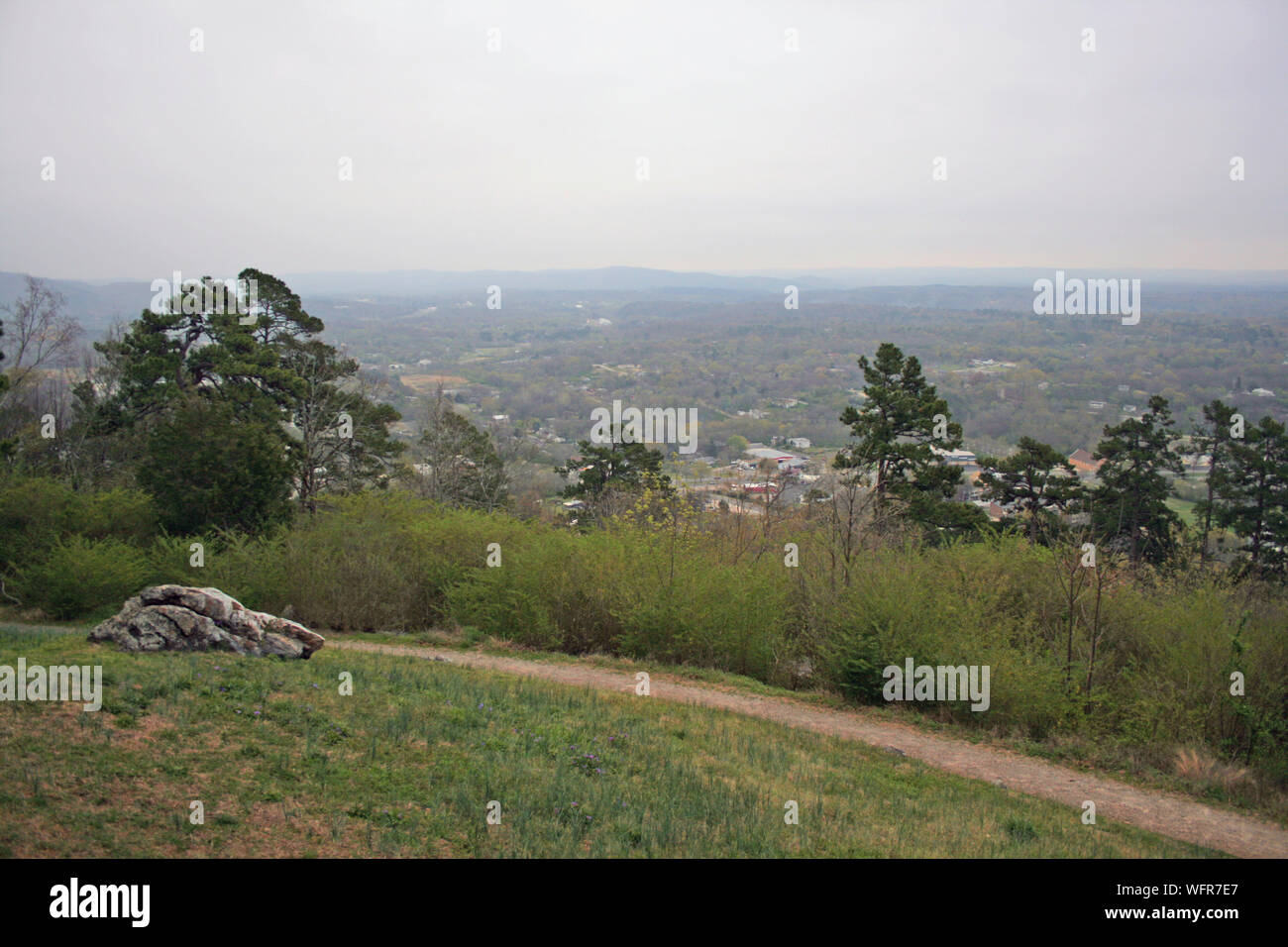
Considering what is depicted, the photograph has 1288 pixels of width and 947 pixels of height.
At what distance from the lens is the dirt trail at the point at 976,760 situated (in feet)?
30.0

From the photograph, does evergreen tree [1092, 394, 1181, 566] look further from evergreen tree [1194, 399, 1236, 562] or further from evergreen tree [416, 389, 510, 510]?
evergreen tree [416, 389, 510, 510]

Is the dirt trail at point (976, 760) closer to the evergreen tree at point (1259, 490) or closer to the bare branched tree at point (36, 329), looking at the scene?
the evergreen tree at point (1259, 490)

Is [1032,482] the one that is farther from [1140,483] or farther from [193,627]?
[193,627]

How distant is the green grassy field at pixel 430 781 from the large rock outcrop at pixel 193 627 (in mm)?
468

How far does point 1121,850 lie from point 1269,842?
240 cm

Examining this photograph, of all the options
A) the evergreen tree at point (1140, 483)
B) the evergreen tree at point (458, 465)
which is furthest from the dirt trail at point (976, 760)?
the evergreen tree at point (1140, 483)

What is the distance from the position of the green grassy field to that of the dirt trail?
71 centimetres

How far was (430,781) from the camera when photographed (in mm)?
7492

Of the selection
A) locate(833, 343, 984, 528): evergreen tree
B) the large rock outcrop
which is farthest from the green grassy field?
locate(833, 343, 984, 528): evergreen tree

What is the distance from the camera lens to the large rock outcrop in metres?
10.6

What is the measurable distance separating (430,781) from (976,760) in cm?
770

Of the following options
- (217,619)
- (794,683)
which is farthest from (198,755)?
(794,683)

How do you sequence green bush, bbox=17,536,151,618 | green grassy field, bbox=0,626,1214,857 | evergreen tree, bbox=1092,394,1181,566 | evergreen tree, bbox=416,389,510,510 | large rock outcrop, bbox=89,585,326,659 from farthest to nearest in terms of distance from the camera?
evergreen tree, bbox=416,389,510,510 → evergreen tree, bbox=1092,394,1181,566 → green bush, bbox=17,536,151,618 → large rock outcrop, bbox=89,585,326,659 → green grassy field, bbox=0,626,1214,857
